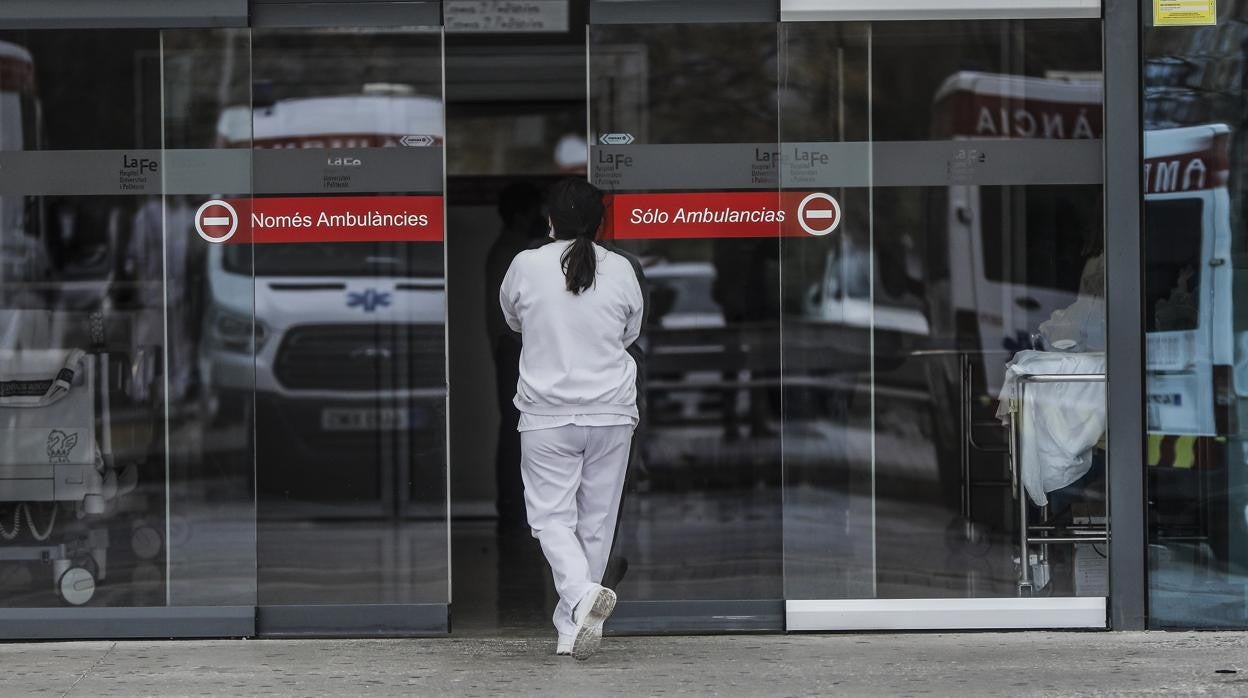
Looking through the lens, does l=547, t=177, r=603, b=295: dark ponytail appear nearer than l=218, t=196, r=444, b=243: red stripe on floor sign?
Yes

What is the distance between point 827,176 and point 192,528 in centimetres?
296

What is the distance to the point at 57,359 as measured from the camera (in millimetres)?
7426

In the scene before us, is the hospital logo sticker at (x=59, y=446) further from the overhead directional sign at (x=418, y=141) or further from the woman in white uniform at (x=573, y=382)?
the woman in white uniform at (x=573, y=382)

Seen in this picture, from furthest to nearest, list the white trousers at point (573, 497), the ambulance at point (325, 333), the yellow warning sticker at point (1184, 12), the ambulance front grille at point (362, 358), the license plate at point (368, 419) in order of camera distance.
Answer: the license plate at point (368, 419)
the ambulance front grille at point (362, 358)
the ambulance at point (325, 333)
the yellow warning sticker at point (1184, 12)
the white trousers at point (573, 497)

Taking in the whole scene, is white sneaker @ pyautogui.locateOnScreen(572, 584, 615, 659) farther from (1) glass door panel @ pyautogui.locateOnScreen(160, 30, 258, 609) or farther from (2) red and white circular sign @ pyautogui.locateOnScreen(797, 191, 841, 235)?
(2) red and white circular sign @ pyautogui.locateOnScreen(797, 191, 841, 235)

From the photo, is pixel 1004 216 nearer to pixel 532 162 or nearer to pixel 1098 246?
pixel 1098 246

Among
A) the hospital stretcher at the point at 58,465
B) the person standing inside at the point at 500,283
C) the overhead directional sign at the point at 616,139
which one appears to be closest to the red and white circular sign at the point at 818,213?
the overhead directional sign at the point at 616,139

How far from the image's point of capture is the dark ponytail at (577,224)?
654cm

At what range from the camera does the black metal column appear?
7.07 m

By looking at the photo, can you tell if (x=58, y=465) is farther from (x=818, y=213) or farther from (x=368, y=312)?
(x=818, y=213)

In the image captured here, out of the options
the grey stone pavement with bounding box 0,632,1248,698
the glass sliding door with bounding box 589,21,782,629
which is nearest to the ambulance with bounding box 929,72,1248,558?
the grey stone pavement with bounding box 0,632,1248,698

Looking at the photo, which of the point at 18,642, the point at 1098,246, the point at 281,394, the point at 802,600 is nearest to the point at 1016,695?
the point at 802,600

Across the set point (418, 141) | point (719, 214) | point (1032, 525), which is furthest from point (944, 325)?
point (418, 141)

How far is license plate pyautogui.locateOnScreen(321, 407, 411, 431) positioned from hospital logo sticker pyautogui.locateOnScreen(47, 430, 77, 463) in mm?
1041
